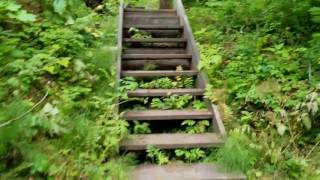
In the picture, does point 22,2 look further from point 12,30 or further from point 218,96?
point 218,96

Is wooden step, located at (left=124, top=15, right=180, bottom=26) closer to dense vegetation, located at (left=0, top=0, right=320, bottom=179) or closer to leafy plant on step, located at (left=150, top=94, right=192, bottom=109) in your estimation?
dense vegetation, located at (left=0, top=0, right=320, bottom=179)

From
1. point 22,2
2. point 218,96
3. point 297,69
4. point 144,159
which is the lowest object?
point 144,159

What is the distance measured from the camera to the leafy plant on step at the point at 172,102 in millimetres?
4977

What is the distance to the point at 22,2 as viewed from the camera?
197 inches

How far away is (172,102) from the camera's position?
5020 mm

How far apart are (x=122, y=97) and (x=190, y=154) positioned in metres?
1.21

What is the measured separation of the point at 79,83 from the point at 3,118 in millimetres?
1492

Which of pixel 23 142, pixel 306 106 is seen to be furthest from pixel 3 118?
pixel 306 106

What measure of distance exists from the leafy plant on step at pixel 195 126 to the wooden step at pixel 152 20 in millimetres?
3474

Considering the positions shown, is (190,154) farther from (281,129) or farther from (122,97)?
(122,97)

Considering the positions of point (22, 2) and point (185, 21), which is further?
point (185, 21)

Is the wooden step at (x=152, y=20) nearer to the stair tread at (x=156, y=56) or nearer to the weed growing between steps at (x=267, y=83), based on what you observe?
the weed growing between steps at (x=267, y=83)

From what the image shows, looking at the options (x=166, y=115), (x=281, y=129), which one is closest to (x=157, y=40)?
(x=166, y=115)

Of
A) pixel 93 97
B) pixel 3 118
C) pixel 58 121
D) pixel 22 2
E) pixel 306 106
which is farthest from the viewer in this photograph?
pixel 22 2
